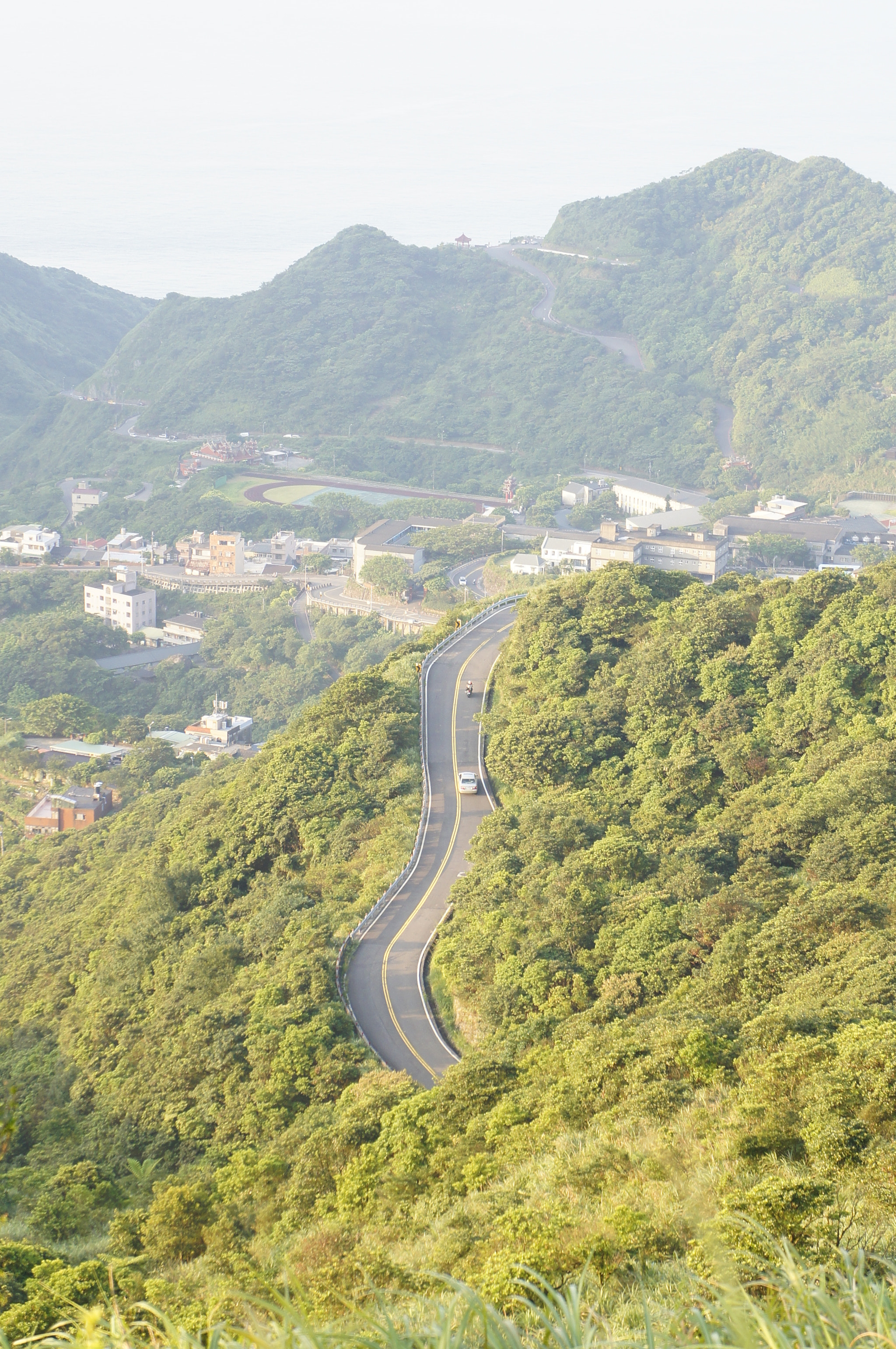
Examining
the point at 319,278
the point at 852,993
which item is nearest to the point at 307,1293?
the point at 852,993

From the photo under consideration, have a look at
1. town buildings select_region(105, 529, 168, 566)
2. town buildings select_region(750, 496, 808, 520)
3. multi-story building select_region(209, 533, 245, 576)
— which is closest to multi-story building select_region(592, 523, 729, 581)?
town buildings select_region(750, 496, 808, 520)

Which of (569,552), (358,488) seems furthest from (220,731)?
(358,488)

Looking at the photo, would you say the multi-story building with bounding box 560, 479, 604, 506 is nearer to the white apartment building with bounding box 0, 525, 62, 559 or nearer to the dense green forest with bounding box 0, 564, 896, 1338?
the white apartment building with bounding box 0, 525, 62, 559

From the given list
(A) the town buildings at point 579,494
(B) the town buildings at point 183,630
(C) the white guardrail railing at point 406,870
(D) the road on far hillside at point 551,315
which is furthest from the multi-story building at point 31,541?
(D) the road on far hillside at point 551,315

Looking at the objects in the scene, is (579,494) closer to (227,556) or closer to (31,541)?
(227,556)

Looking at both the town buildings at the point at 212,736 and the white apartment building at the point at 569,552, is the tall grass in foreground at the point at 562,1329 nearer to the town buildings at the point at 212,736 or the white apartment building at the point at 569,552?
the town buildings at the point at 212,736
